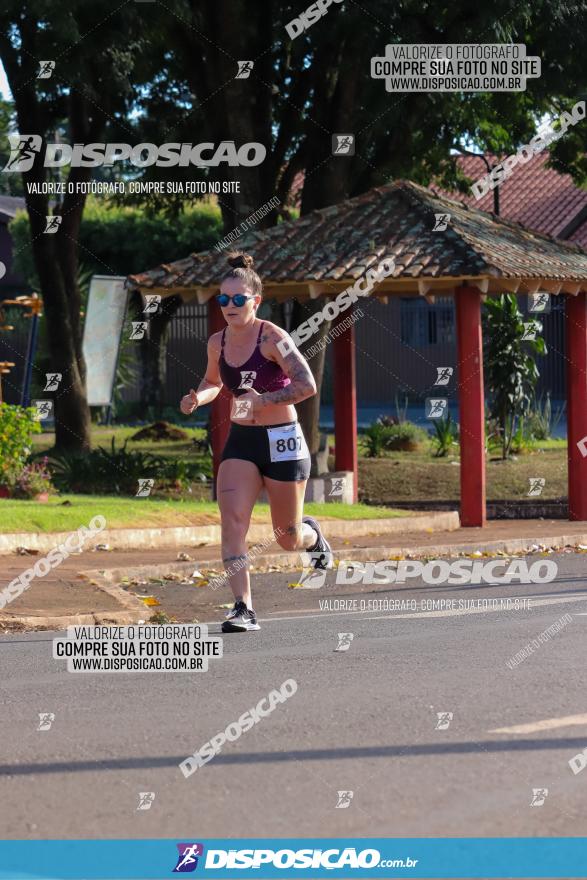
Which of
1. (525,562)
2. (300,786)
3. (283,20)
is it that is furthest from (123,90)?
(300,786)

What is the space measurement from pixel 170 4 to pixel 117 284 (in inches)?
328

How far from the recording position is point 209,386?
10008 mm

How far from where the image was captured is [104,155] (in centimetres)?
2544

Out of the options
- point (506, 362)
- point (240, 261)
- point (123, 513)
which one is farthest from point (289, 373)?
point (506, 362)

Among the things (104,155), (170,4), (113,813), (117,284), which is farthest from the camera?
(117,284)

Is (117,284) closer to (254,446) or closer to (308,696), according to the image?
(254,446)

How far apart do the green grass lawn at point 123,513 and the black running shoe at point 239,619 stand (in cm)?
574

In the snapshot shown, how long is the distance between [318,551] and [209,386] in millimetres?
1440

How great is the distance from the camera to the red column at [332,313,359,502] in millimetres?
22344

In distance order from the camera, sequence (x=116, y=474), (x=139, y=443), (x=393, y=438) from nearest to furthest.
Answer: (x=116, y=474) < (x=393, y=438) < (x=139, y=443)

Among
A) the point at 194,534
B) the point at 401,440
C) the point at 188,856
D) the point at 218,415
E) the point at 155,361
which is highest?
the point at 155,361

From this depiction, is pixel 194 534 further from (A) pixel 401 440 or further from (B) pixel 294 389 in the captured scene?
(A) pixel 401 440

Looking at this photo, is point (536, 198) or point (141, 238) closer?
point (141, 238)

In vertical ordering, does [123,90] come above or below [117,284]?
above
